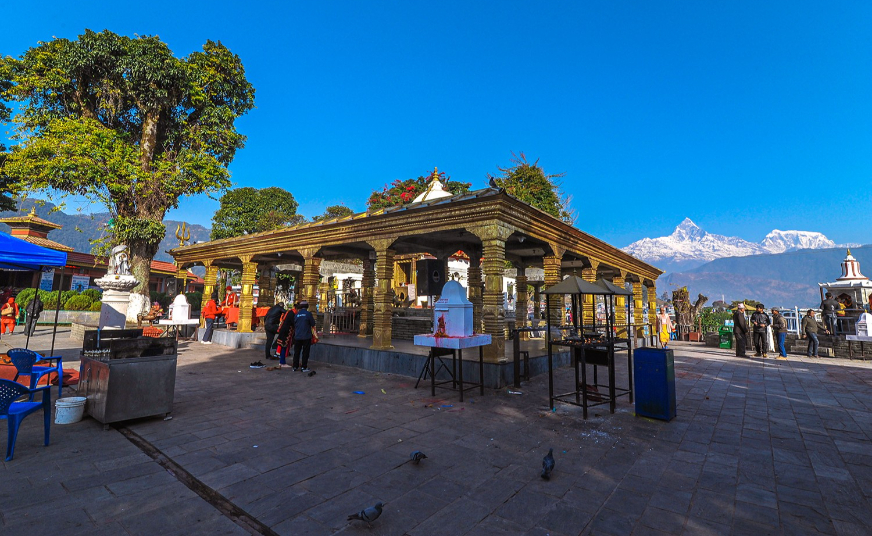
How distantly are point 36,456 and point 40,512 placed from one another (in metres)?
1.63

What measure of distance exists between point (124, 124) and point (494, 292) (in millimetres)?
24603

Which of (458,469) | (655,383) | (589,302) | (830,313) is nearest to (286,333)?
(458,469)

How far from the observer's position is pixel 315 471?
394cm

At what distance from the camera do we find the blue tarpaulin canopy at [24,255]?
20.5 feet

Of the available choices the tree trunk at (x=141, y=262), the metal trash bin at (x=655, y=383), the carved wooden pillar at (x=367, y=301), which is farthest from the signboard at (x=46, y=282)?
the metal trash bin at (x=655, y=383)

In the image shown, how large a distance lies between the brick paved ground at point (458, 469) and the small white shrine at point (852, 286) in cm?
2109

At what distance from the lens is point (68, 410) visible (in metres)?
5.32

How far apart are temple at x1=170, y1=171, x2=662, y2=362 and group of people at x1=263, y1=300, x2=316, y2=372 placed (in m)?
1.51

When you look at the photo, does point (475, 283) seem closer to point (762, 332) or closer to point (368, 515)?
point (762, 332)

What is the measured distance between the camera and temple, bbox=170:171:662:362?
8844 millimetres

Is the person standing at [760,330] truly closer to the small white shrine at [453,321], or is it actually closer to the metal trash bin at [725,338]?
the metal trash bin at [725,338]

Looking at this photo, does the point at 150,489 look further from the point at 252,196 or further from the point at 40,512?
the point at 252,196

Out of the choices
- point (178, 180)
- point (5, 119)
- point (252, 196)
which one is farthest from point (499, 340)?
point (252, 196)

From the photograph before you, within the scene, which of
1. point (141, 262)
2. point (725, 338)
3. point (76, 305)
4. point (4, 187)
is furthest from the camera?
point (76, 305)
